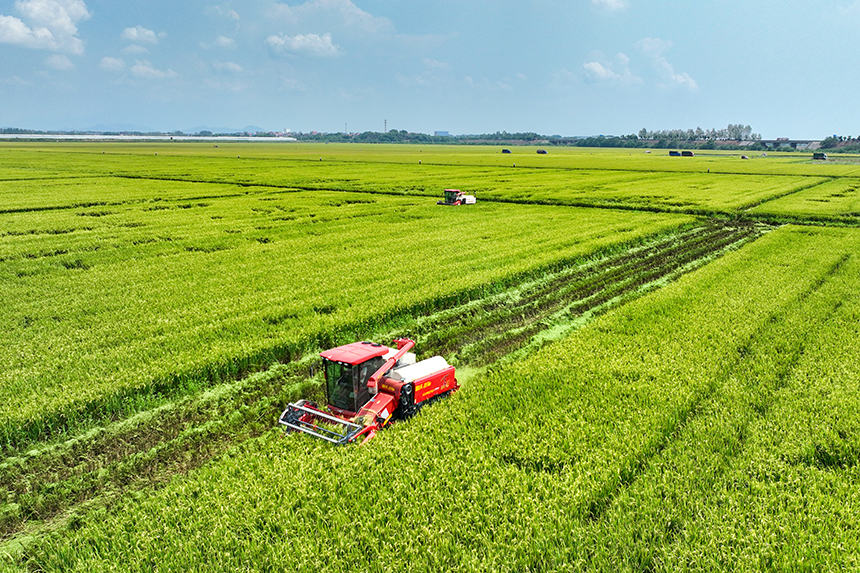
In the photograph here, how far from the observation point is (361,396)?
10.6m

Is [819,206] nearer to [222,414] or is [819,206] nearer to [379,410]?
[379,410]

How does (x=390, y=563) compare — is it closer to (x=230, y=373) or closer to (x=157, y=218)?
(x=230, y=373)

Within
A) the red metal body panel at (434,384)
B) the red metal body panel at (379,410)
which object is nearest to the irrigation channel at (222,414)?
the red metal body panel at (434,384)

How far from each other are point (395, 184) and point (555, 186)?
18.8 m

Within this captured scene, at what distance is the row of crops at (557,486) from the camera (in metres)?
7.15

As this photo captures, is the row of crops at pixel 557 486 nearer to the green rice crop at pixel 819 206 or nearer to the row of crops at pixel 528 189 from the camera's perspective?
the green rice crop at pixel 819 206

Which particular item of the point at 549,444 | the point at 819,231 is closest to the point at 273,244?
the point at 549,444

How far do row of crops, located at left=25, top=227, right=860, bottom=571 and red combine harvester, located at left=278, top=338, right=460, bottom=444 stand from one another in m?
0.43

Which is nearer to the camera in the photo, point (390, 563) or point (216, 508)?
point (390, 563)

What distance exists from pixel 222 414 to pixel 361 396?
3.51 metres

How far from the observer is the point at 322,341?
50.0ft

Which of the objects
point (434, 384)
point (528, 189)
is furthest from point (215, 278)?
point (528, 189)

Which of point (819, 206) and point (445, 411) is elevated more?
point (819, 206)

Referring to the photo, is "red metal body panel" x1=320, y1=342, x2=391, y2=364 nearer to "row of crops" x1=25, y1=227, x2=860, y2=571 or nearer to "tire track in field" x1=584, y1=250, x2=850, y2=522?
"row of crops" x1=25, y1=227, x2=860, y2=571
